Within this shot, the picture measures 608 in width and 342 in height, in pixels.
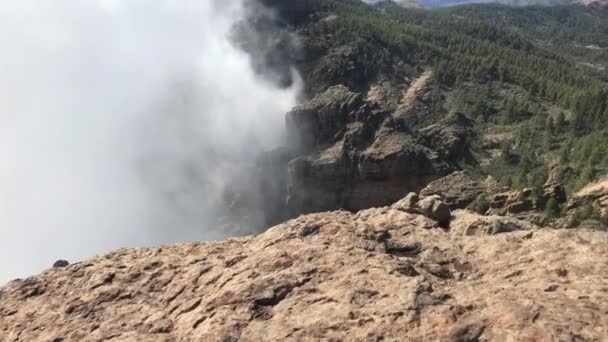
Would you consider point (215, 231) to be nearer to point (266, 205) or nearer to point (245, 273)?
point (266, 205)

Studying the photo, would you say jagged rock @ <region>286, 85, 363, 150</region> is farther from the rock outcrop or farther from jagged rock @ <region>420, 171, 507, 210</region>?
jagged rock @ <region>420, 171, 507, 210</region>

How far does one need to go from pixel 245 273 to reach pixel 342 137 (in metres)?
131

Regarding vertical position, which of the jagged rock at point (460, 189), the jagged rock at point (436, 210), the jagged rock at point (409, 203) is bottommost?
the jagged rock at point (460, 189)

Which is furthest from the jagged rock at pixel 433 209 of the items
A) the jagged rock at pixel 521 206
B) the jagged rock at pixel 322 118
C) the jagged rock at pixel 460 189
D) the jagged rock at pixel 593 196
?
the jagged rock at pixel 322 118

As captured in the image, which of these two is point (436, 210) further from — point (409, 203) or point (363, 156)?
point (363, 156)

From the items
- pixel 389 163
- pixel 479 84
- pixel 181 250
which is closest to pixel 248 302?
pixel 181 250

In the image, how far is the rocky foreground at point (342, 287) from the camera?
19000 millimetres

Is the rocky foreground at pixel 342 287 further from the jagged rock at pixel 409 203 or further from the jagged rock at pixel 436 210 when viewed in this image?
the jagged rock at pixel 409 203

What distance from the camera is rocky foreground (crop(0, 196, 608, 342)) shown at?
62.3 ft

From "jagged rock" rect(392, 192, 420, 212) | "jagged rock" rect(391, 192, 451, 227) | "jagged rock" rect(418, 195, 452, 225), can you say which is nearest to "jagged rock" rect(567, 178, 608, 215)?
"jagged rock" rect(392, 192, 420, 212)

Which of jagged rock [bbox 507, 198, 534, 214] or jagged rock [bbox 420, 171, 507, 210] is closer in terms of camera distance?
jagged rock [bbox 507, 198, 534, 214]

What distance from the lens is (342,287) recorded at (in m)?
21.5

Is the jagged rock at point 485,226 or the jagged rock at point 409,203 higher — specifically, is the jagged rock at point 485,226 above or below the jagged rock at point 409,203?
above

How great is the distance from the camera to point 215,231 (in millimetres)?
163625
